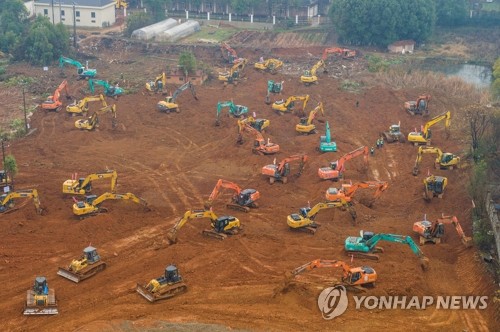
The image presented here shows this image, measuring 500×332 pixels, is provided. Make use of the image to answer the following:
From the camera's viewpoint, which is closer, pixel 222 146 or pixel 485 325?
pixel 485 325

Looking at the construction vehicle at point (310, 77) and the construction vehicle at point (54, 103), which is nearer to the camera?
the construction vehicle at point (54, 103)

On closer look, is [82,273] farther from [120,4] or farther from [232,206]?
[120,4]

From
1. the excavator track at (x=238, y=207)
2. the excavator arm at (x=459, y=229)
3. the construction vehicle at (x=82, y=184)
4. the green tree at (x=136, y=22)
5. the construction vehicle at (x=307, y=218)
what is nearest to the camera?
the excavator arm at (x=459, y=229)

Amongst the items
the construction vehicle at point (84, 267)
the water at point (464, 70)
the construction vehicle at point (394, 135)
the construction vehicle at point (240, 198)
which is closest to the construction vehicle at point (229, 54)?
the water at point (464, 70)

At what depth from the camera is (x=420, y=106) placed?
62375 millimetres

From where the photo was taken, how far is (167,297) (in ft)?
106

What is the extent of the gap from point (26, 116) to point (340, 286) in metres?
34.8

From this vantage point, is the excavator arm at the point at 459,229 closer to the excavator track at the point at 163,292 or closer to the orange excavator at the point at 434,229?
the orange excavator at the point at 434,229

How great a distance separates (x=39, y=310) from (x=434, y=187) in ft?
79.9

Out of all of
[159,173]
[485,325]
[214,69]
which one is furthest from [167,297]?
[214,69]

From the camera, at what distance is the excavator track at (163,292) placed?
32.1 meters

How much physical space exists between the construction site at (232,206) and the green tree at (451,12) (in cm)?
3222

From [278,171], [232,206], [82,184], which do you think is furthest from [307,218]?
[82,184]

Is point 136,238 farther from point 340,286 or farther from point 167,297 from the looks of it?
point 340,286
